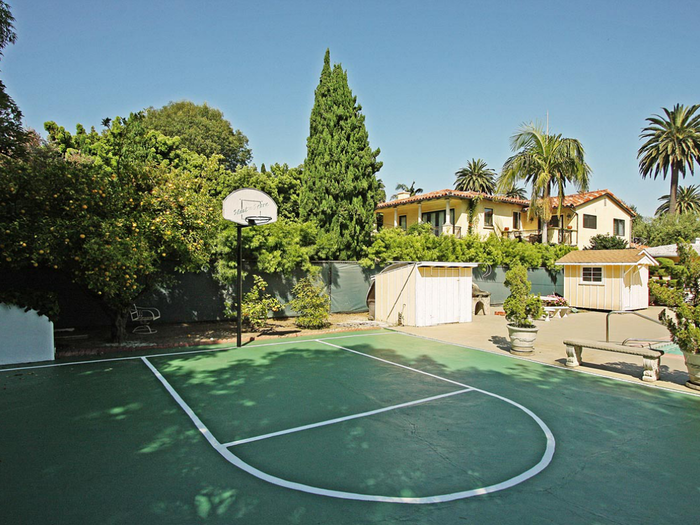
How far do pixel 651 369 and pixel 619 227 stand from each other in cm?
3037

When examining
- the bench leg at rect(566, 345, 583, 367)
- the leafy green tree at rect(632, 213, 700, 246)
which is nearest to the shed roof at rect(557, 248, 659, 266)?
the bench leg at rect(566, 345, 583, 367)

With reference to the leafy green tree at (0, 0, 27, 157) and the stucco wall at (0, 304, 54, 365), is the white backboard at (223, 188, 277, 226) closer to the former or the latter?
the stucco wall at (0, 304, 54, 365)

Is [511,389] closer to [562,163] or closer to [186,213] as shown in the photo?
[186,213]

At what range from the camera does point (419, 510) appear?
322 cm

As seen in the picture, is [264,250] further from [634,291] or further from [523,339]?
[634,291]

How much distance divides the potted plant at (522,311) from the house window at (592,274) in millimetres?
13600

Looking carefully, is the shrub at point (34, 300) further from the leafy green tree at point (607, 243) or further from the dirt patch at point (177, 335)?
the leafy green tree at point (607, 243)

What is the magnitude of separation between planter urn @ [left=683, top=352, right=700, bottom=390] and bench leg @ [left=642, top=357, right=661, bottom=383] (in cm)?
45

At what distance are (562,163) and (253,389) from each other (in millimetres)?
23519

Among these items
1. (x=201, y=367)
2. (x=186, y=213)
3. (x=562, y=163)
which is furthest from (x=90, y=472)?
(x=562, y=163)

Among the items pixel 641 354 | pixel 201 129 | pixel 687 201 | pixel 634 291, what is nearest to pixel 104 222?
pixel 641 354

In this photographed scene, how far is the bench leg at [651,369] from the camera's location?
7.10 metres

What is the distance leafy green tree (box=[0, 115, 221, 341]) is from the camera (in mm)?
7773

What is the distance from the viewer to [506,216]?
27.5 m
